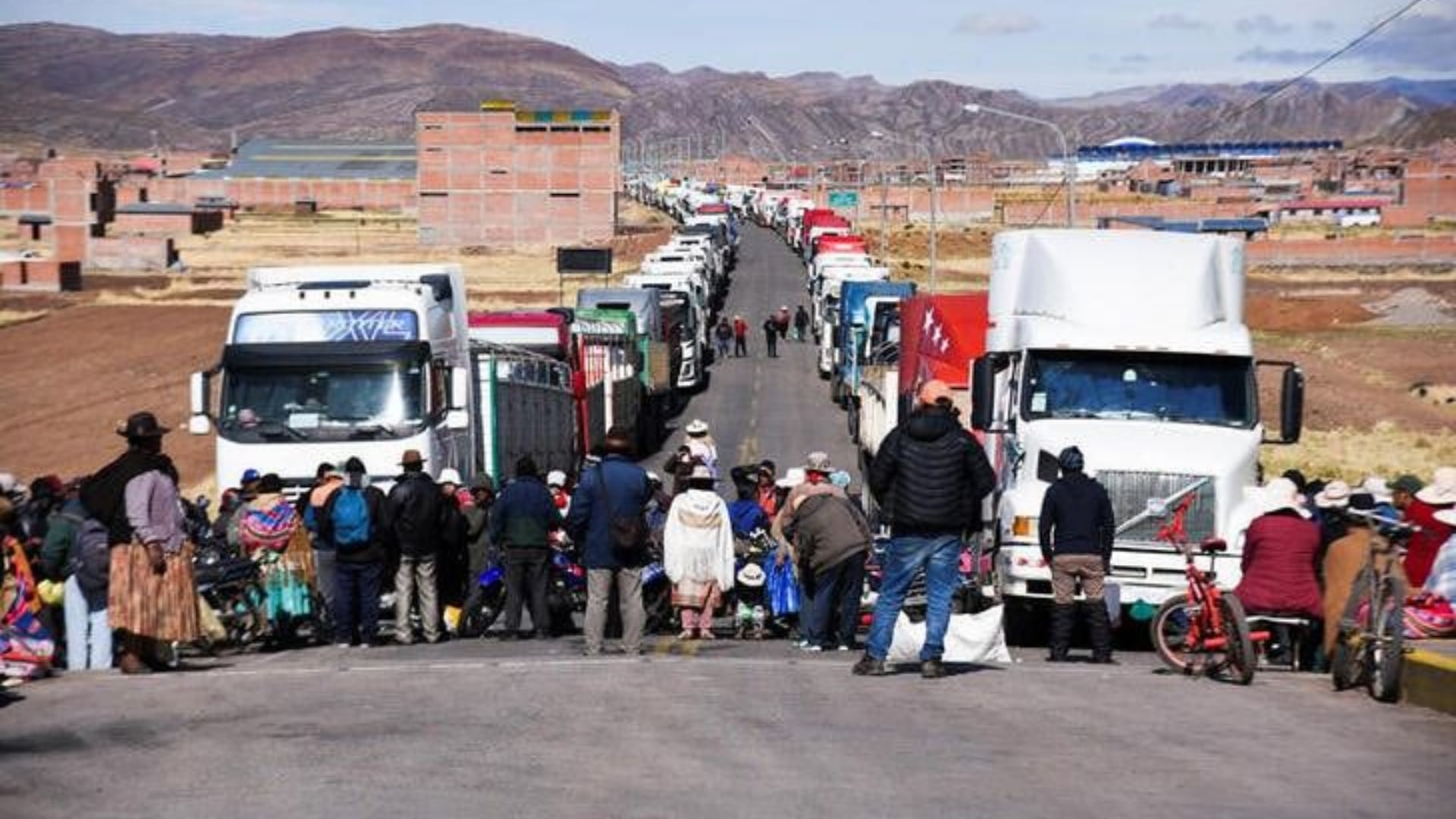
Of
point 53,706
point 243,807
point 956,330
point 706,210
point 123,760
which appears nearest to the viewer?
point 243,807

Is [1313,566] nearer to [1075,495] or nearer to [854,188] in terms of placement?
[1075,495]

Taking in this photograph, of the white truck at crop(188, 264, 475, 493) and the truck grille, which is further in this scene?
the white truck at crop(188, 264, 475, 493)

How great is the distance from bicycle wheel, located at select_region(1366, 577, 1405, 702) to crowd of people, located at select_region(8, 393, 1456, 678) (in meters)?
0.45

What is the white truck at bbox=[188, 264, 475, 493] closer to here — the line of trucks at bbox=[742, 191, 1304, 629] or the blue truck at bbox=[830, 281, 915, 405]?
the line of trucks at bbox=[742, 191, 1304, 629]

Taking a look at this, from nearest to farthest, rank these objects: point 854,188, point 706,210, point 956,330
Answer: point 956,330 → point 706,210 → point 854,188

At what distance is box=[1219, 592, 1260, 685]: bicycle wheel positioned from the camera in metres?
15.8

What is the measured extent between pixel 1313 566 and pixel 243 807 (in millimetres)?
9226

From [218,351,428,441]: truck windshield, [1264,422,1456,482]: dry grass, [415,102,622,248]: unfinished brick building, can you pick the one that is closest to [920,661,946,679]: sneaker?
[218,351,428,441]: truck windshield

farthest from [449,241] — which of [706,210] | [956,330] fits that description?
[956,330]

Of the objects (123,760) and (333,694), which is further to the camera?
(333,694)

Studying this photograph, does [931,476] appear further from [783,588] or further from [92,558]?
[92,558]

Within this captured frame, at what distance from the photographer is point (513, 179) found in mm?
141000

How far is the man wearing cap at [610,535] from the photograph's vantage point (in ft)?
60.1

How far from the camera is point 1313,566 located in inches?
678
